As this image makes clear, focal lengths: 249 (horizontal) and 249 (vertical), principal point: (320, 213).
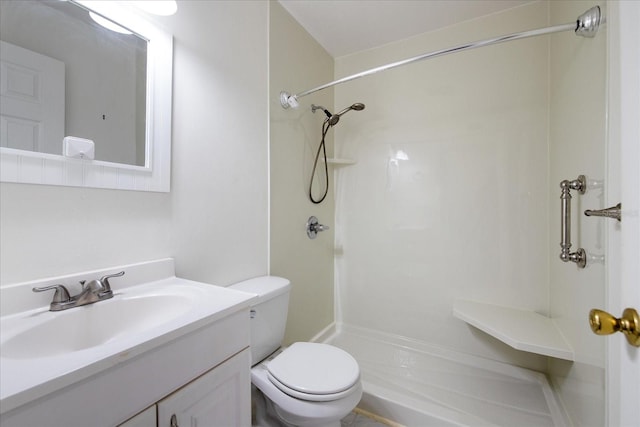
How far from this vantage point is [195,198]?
1.14 m

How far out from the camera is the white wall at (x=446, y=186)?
5.26ft

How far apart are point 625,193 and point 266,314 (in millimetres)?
1228

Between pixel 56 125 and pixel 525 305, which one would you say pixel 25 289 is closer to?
pixel 56 125

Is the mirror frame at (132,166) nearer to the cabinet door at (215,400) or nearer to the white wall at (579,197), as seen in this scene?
the cabinet door at (215,400)

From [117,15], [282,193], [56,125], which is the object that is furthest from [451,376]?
[117,15]

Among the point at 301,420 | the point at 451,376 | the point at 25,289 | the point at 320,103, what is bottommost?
the point at 451,376

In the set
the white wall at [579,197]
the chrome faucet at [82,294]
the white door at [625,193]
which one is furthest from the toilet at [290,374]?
the white wall at [579,197]

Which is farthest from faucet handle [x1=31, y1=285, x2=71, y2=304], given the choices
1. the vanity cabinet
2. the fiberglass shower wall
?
the fiberglass shower wall

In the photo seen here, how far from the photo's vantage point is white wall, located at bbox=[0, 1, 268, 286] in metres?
0.74

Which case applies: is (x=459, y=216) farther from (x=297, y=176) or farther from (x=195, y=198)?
(x=195, y=198)

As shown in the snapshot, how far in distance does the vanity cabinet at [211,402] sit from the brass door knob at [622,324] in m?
0.87

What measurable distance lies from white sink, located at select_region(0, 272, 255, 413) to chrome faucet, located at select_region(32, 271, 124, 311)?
0.07 ft

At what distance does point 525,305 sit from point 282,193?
1.74 metres

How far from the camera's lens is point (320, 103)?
2.02 meters
